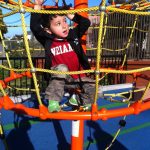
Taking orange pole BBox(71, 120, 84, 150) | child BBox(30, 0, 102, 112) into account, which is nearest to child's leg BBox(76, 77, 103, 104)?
child BBox(30, 0, 102, 112)

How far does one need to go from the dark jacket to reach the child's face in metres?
0.10

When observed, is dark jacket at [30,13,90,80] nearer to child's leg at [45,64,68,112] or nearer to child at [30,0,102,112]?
child at [30,0,102,112]

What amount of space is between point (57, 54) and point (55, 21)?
246 millimetres

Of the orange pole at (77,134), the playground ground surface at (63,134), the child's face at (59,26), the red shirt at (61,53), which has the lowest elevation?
the playground ground surface at (63,134)

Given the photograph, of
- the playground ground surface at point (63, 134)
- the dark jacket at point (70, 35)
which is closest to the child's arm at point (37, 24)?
the dark jacket at point (70, 35)

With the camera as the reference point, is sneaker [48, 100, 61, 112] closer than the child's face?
Yes

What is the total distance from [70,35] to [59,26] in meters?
0.23

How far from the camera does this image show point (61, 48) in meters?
1.96

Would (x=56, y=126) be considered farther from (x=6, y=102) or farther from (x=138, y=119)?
(x=6, y=102)

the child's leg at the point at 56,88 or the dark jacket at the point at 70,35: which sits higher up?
the dark jacket at the point at 70,35

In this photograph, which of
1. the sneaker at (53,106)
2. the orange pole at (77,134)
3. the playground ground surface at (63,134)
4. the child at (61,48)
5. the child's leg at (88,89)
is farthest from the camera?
the playground ground surface at (63,134)

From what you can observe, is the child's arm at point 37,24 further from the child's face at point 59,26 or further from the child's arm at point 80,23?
the child's arm at point 80,23

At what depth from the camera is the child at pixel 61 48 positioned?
1.78 meters

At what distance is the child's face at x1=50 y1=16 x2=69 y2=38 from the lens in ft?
5.90
